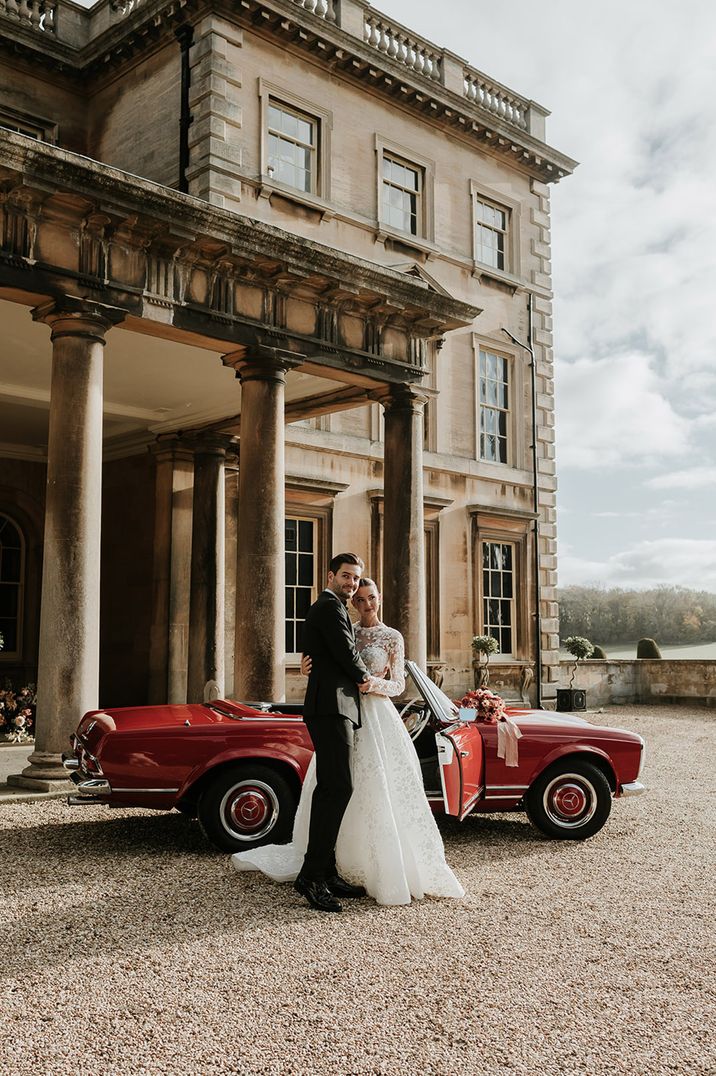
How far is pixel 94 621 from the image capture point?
911 centimetres

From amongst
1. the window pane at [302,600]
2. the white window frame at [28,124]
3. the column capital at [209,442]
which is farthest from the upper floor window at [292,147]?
the window pane at [302,600]

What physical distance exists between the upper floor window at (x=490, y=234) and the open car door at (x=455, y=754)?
15562 mm

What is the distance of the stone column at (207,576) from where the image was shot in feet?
49.4

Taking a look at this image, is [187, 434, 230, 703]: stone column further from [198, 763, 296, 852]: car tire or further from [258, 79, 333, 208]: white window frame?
[198, 763, 296, 852]: car tire

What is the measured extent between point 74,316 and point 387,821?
597 centimetres

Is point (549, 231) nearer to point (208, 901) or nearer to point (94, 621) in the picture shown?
point (94, 621)

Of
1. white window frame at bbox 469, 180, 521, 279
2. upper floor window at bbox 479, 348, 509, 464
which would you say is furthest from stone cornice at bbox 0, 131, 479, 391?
white window frame at bbox 469, 180, 521, 279

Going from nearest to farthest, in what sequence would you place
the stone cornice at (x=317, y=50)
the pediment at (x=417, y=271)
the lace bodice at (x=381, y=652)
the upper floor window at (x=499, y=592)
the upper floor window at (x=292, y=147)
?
1. the lace bodice at (x=381, y=652)
2. the stone cornice at (x=317, y=50)
3. the upper floor window at (x=292, y=147)
4. the pediment at (x=417, y=271)
5. the upper floor window at (x=499, y=592)

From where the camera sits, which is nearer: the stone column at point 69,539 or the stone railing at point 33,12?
the stone column at point 69,539

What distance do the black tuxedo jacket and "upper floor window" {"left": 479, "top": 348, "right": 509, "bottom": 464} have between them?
15396 mm

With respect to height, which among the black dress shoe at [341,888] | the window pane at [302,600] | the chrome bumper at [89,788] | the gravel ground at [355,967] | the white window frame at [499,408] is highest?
the white window frame at [499,408]

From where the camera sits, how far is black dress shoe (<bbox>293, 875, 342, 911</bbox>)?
17.8 ft

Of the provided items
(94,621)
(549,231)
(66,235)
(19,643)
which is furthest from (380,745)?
(549,231)

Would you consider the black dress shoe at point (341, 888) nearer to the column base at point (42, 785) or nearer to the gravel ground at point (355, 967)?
the gravel ground at point (355, 967)
